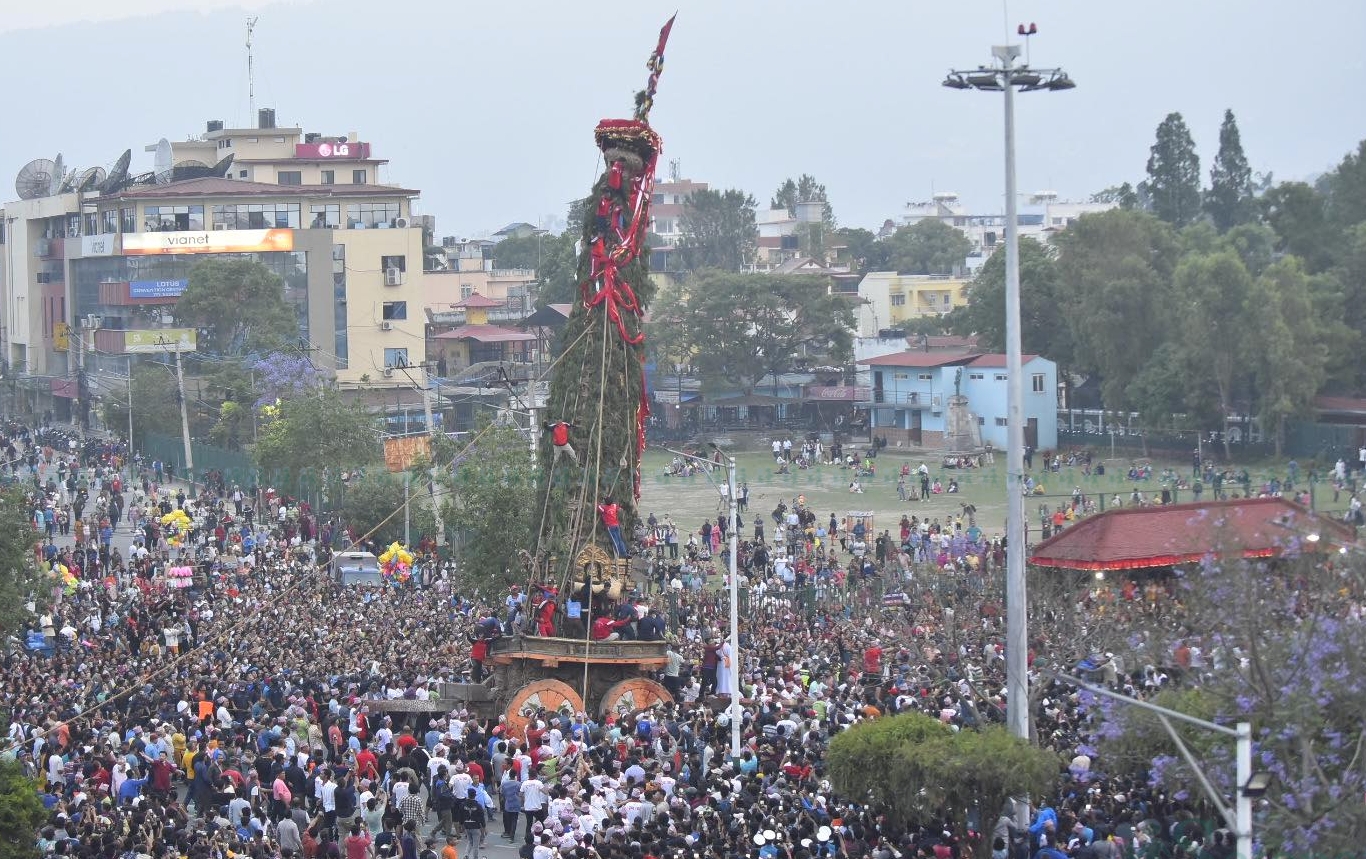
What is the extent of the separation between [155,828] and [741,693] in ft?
29.7

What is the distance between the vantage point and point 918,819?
67.6 feet

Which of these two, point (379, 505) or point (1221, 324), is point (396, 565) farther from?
point (1221, 324)

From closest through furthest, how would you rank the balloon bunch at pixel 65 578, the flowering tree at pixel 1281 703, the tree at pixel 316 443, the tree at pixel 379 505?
the flowering tree at pixel 1281 703, the balloon bunch at pixel 65 578, the tree at pixel 379 505, the tree at pixel 316 443

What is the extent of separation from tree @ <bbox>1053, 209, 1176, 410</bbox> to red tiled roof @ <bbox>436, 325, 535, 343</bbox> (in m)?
30.8

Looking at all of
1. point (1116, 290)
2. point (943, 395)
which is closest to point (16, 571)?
point (1116, 290)

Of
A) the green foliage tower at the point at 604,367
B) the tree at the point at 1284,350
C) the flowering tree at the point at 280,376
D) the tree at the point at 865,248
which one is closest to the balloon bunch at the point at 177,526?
the flowering tree at the point at 280,376

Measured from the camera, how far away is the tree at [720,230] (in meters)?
137

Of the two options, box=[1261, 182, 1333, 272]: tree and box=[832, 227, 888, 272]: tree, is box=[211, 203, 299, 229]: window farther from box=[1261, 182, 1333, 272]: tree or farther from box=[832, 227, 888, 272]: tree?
box=[832, 227, 888, 272]: tree

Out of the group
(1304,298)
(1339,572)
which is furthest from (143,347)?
(1339,572)

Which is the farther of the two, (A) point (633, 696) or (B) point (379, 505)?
(B) point (379, 505)

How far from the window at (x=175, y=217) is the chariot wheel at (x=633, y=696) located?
67.0 metres

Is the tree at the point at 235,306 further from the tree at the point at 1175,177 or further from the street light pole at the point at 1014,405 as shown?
the street light pole at the point at 1014,405

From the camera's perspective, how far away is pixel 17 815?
1992 cm

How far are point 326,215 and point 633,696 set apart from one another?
67872 millimetres
